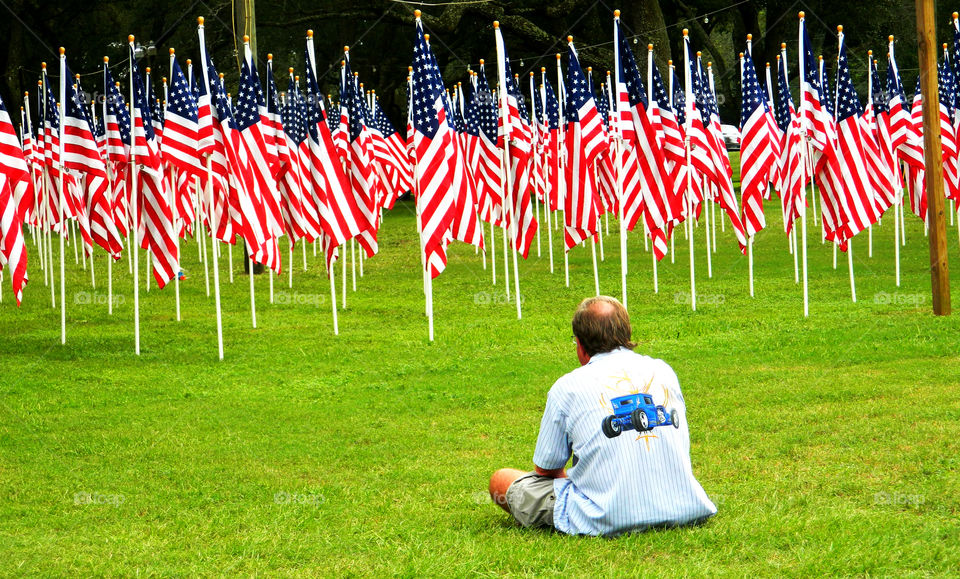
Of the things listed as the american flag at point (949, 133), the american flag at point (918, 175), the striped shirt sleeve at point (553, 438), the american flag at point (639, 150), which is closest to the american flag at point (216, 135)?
the american flag at point (639, 150)

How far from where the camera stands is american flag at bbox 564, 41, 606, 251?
15109mm

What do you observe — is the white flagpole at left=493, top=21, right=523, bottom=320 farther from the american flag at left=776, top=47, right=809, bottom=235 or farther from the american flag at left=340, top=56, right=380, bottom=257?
the american flag at left=776, top=47, right=809, bottom=235

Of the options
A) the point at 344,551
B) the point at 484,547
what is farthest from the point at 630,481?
the point at 344,551

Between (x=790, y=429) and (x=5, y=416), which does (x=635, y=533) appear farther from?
(x=5, y=416)

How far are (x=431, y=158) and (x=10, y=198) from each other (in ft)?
16.2

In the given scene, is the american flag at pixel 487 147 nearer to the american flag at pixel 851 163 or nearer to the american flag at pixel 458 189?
the american flag at pixel 458 189

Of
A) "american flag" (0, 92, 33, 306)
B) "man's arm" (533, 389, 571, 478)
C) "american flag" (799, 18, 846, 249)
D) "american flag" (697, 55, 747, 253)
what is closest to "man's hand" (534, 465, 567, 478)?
"man's arm" (533, 389, 571, 478)

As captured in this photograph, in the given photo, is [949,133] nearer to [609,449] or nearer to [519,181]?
[519,181]

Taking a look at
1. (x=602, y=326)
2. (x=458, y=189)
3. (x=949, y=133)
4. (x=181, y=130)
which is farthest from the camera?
(x=949, y=133)

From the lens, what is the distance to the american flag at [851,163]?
598 inches

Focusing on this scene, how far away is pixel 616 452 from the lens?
5348 mm

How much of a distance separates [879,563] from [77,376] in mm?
9703

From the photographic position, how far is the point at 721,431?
870 cm

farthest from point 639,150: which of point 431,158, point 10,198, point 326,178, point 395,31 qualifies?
point 395,31
